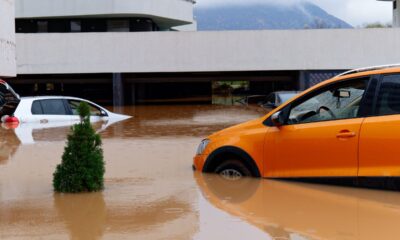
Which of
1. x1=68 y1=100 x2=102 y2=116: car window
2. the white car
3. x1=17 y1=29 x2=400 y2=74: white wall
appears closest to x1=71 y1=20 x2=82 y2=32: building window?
x1=17 y1=29 x2=400 y2=74: white wall

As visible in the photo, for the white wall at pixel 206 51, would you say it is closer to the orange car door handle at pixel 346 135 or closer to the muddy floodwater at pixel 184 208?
the muddy floodwater at pixel 184 208

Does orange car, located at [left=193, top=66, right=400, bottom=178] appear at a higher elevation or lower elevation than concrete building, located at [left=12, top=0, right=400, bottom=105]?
lower

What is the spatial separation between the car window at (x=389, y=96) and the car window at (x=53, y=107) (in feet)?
40.9

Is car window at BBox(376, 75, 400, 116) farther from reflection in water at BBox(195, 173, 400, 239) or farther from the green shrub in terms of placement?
the green shrub

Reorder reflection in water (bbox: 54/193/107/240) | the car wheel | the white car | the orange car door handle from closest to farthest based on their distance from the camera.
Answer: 1. reflection in water (bbox: 54/193/107/240)
2. the orange car door handle
3. the car wheel
4. the white car

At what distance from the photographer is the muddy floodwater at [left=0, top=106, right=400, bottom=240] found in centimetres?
591

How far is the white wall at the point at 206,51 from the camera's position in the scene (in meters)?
31.2

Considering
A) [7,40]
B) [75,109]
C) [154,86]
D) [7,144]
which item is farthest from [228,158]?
[154,86]

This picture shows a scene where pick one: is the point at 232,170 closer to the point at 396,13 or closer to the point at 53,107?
the point at 53,107

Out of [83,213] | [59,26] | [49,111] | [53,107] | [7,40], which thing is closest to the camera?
[83,213]

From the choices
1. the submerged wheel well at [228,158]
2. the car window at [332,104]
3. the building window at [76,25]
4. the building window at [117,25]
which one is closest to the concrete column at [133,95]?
the building window at [117,25]

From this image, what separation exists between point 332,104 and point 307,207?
1.67m

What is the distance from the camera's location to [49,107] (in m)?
18.1

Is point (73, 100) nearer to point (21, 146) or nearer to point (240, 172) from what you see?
point (21, 146)
